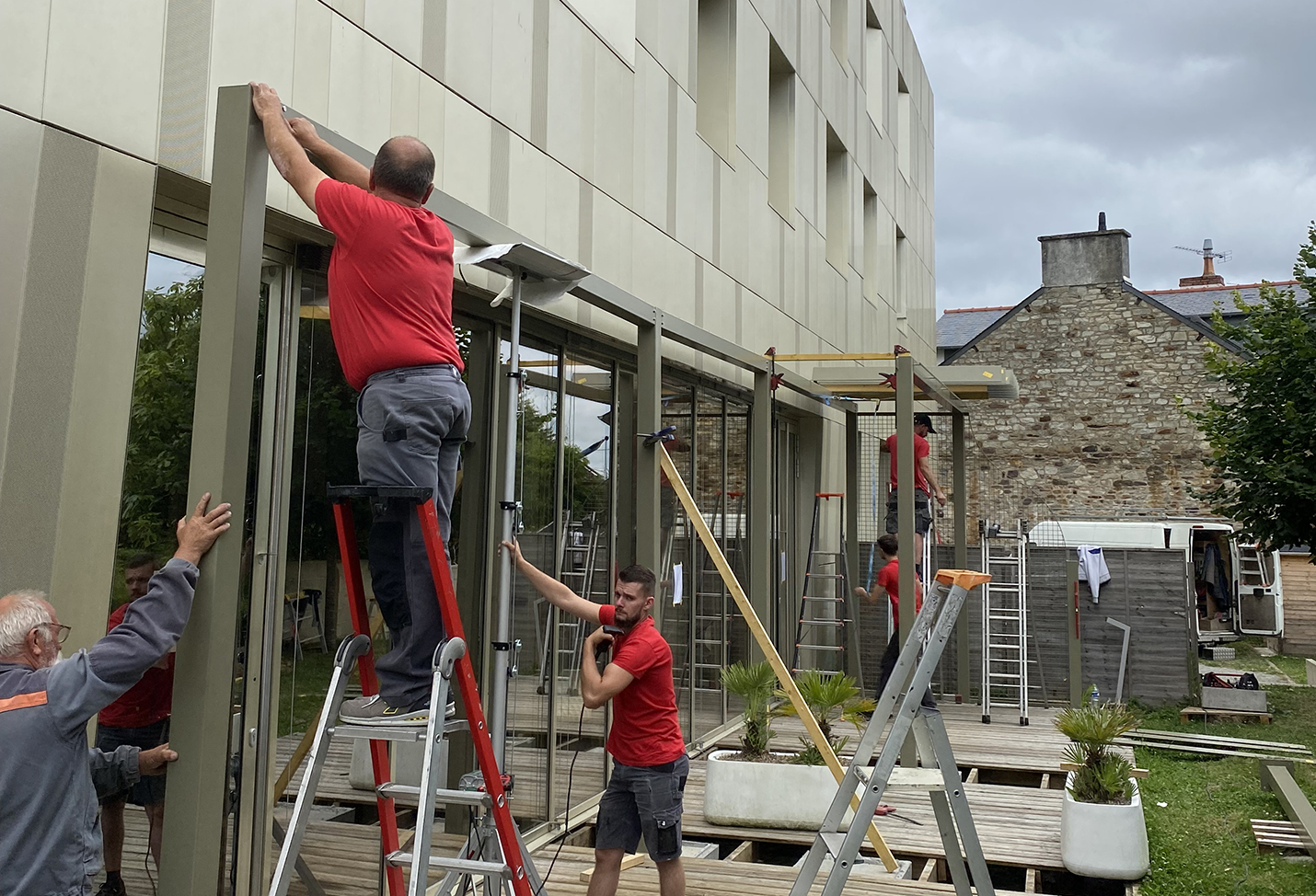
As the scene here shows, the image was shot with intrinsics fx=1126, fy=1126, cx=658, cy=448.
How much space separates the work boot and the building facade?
20.8 inches

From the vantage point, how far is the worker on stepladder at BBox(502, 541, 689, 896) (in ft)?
16.0

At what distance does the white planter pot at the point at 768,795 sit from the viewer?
286 inches

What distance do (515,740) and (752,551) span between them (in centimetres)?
309

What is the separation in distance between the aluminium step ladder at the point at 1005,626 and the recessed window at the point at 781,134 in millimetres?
4772

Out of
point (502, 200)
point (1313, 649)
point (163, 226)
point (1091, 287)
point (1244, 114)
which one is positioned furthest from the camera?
point (1244, 114)

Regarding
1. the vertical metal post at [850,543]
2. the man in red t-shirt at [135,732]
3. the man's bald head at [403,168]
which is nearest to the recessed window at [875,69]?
the vertical metal post at [850,543]

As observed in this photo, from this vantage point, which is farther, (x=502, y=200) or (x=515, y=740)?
(x=515, y=740)

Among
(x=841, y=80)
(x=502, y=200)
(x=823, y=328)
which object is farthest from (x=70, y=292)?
(x=841, y=80)

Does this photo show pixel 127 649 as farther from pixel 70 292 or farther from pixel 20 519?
pixel 70 292

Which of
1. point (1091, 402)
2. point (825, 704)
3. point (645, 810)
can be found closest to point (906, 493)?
point (825, 704)

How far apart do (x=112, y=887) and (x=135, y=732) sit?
512mm

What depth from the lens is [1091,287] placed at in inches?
1038

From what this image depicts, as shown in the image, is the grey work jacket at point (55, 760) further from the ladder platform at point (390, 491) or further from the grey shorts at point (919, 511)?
the grey shorts at point (919, 511)

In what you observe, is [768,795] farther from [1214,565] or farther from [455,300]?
[1214,565]
